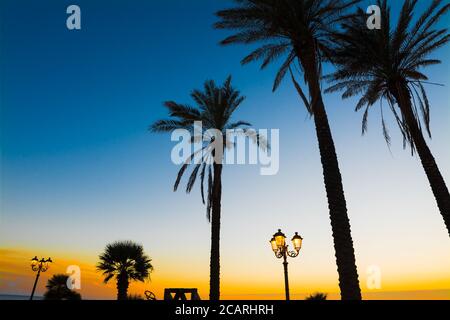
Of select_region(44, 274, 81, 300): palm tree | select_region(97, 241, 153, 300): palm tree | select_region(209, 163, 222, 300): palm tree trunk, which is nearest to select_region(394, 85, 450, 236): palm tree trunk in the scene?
select_region(209, 163, 222, 300): palm tree trunk

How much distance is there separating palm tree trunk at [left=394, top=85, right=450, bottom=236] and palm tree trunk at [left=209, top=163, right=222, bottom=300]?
359 inches

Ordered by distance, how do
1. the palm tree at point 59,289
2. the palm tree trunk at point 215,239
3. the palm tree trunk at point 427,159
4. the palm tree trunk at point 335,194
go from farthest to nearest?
the palm tree at point 59,289 → the palm tree trunk at point 215,239 → the palm tree trunk at point 427,159 → the palm tree trunk at point 335,194

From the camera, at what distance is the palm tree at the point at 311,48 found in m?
9.28

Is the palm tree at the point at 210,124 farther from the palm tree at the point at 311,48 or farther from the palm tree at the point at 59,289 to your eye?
the palm tree at the point at 59,289

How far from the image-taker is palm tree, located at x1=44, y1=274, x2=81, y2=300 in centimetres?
2147

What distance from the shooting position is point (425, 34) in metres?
13.9

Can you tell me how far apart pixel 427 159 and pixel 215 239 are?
32.3 feet

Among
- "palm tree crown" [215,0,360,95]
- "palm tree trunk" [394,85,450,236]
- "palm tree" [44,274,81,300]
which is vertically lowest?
"palm tree" [44,274,81,300]

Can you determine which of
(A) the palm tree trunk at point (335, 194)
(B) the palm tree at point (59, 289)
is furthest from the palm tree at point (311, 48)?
(B) the palm tree at point (59, 289)

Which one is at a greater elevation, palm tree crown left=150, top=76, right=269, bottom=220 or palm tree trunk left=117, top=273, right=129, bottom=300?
palm tree crown left=150, top=76, right=269, bottom=220

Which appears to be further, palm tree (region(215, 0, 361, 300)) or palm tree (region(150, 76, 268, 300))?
palm tree (region(150, 76, 268, 300))

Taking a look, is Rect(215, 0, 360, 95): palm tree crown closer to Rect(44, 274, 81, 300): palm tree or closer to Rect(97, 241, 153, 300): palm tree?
Rect(97, 241, 153, 300): palm tree

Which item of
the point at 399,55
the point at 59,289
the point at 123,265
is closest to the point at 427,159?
the point at 399,55
